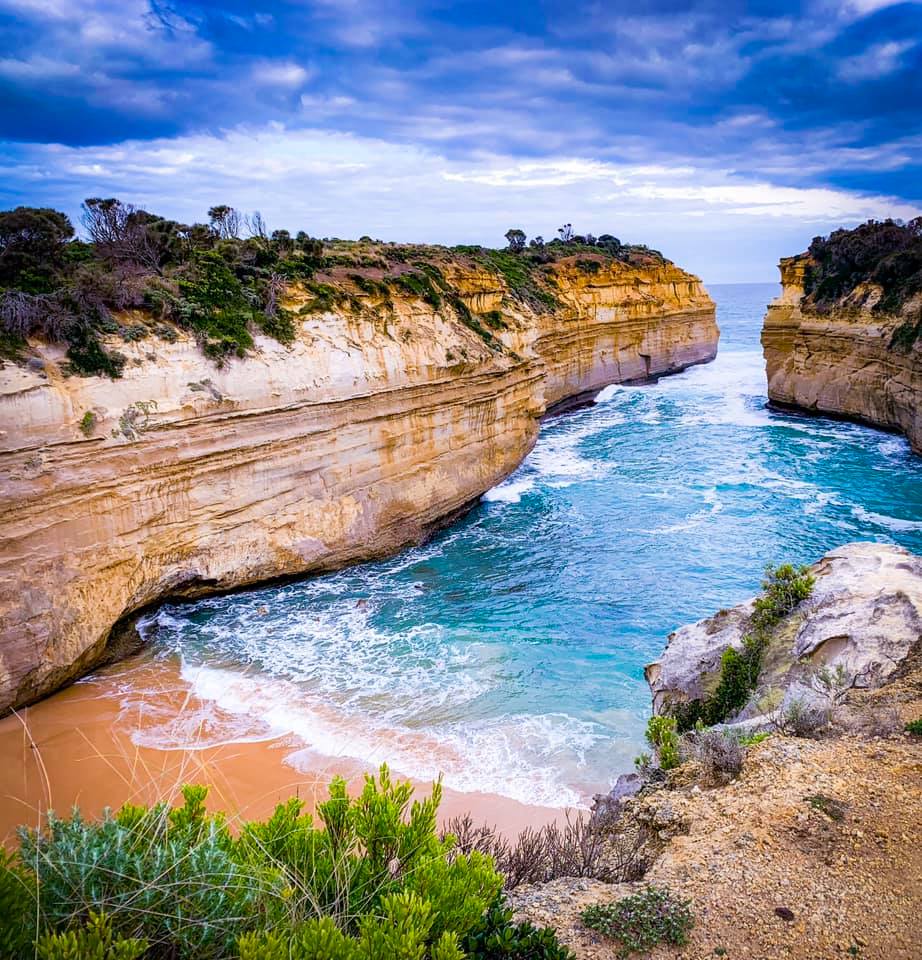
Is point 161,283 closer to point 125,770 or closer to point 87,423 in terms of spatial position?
point 87,423

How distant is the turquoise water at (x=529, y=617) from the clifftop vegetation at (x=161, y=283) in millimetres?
6086

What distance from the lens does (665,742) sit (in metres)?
6.93

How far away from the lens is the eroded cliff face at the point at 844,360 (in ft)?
87.8

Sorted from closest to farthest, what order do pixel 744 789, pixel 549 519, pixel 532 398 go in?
pixel 744 789 → pixel 549 519 → pixel 532 398

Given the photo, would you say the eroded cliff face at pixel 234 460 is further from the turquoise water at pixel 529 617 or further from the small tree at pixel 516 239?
the small tree at pixel 516 239

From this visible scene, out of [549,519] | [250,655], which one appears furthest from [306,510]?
[549,519]

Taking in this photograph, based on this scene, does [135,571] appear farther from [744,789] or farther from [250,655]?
[744,789]

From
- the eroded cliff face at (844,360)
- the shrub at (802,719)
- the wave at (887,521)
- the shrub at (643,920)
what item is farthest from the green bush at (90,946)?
the eroded cliff face at (844,360)

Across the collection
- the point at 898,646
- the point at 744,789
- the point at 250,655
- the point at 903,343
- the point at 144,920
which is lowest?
the point at 250,655

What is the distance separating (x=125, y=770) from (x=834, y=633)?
9.88 meters

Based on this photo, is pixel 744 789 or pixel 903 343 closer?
pixel 744 789

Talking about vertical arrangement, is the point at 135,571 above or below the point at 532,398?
below

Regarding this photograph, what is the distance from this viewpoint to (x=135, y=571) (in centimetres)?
1278

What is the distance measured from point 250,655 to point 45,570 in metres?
3.90
